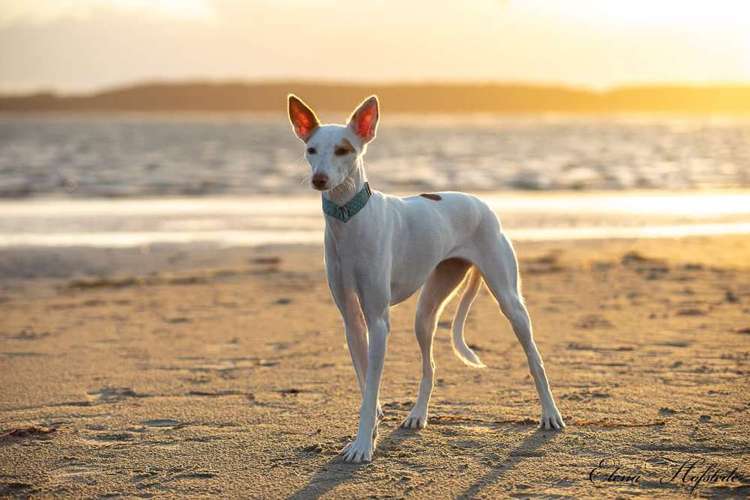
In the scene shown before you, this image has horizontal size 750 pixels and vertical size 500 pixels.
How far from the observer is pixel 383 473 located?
18.8 feet

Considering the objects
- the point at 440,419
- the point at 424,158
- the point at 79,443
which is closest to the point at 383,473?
the point at 440,419

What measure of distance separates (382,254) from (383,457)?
1.33 metres

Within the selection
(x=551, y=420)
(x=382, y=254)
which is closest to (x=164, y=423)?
(x=382, y=254)

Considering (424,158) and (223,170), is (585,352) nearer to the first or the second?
(223,170)

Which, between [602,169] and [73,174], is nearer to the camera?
[73,174]

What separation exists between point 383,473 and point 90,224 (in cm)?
1677

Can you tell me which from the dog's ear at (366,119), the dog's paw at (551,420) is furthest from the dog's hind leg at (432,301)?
the dog's ear at (366,119)

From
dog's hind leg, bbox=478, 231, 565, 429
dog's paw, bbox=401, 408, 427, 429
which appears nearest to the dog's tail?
dog's hind leg, bbox=478, 231, 565, 429

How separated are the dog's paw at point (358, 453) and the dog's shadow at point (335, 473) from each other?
0.12 ft

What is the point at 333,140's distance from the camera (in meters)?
5.72

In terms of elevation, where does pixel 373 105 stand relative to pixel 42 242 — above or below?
above
